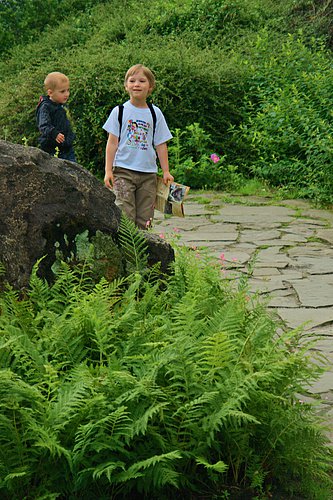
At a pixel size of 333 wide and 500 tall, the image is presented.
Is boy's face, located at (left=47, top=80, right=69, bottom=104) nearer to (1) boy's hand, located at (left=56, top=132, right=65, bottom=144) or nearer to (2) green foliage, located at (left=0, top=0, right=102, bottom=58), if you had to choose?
(1) boy's hand, located at (left=56, top=132, right=65, bottom=144)

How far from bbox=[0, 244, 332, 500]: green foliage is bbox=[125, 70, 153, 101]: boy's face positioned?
3.43 metres

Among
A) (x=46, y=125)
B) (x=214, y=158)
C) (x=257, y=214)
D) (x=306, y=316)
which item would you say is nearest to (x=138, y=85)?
(x=46, y=125)

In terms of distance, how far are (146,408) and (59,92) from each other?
543 centimetres

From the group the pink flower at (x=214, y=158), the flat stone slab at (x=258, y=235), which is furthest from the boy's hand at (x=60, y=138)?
the pink flower at (x=214, y=158)

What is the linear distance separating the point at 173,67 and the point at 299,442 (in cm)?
982

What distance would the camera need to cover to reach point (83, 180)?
4113 mm

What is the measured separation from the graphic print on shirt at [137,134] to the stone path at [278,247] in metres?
0.76

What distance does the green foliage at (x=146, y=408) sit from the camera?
111 inches

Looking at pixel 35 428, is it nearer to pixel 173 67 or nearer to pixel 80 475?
pixel 80 475

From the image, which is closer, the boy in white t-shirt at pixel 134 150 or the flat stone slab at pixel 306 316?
the flat stone slab at pixel 306 316

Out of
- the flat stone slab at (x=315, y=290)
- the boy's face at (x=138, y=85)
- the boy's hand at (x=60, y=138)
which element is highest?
the boy's face at (x=138, y=85)

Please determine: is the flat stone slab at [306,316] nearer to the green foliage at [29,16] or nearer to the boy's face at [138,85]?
the boy's face at [138,85]

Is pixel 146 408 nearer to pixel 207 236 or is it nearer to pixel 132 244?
pixel 132 244

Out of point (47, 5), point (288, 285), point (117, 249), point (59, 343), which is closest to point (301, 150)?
point (288, 285)
